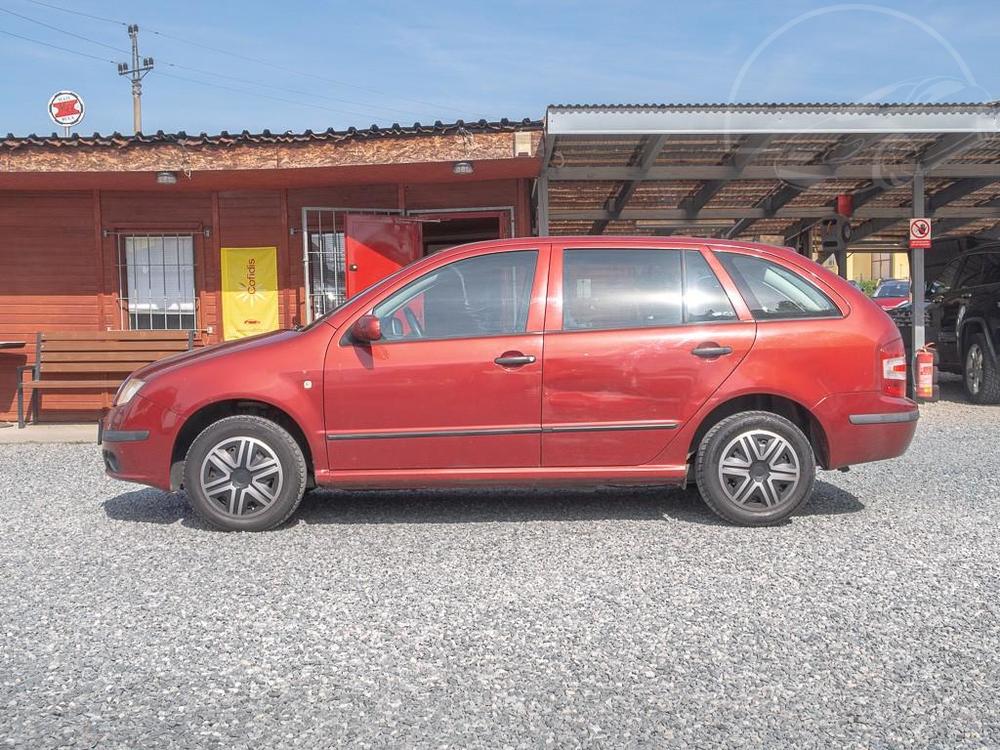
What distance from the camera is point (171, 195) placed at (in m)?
10.4

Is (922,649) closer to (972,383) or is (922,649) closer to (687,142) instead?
(687,142)

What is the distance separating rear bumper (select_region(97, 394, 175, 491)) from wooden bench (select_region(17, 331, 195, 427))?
509 centimetres

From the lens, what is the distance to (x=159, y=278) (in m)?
10.5

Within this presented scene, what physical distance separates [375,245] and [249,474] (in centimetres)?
574

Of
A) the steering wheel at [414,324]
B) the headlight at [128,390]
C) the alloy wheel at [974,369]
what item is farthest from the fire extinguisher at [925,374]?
the headlight at [128,390]

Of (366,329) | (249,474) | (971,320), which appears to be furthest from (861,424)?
(971,320)

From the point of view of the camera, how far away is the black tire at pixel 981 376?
33.8 ft

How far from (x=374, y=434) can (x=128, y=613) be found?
161 centimetres

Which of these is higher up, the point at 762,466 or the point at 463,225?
the point at 463,225

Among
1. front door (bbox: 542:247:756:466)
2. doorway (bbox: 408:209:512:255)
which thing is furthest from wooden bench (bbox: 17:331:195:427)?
front door (bbox: 542:247:756:466)

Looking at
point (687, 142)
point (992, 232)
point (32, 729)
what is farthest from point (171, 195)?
point (992, 232)

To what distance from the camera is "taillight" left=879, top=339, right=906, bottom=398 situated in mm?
4812

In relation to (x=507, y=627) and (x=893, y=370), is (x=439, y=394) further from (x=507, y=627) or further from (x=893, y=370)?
(x=893, y=370)

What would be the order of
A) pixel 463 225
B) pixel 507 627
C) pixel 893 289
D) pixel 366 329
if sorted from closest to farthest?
pixel 507 627 < pixel 366 329 < pixel 463 225 < pixel 893 289
